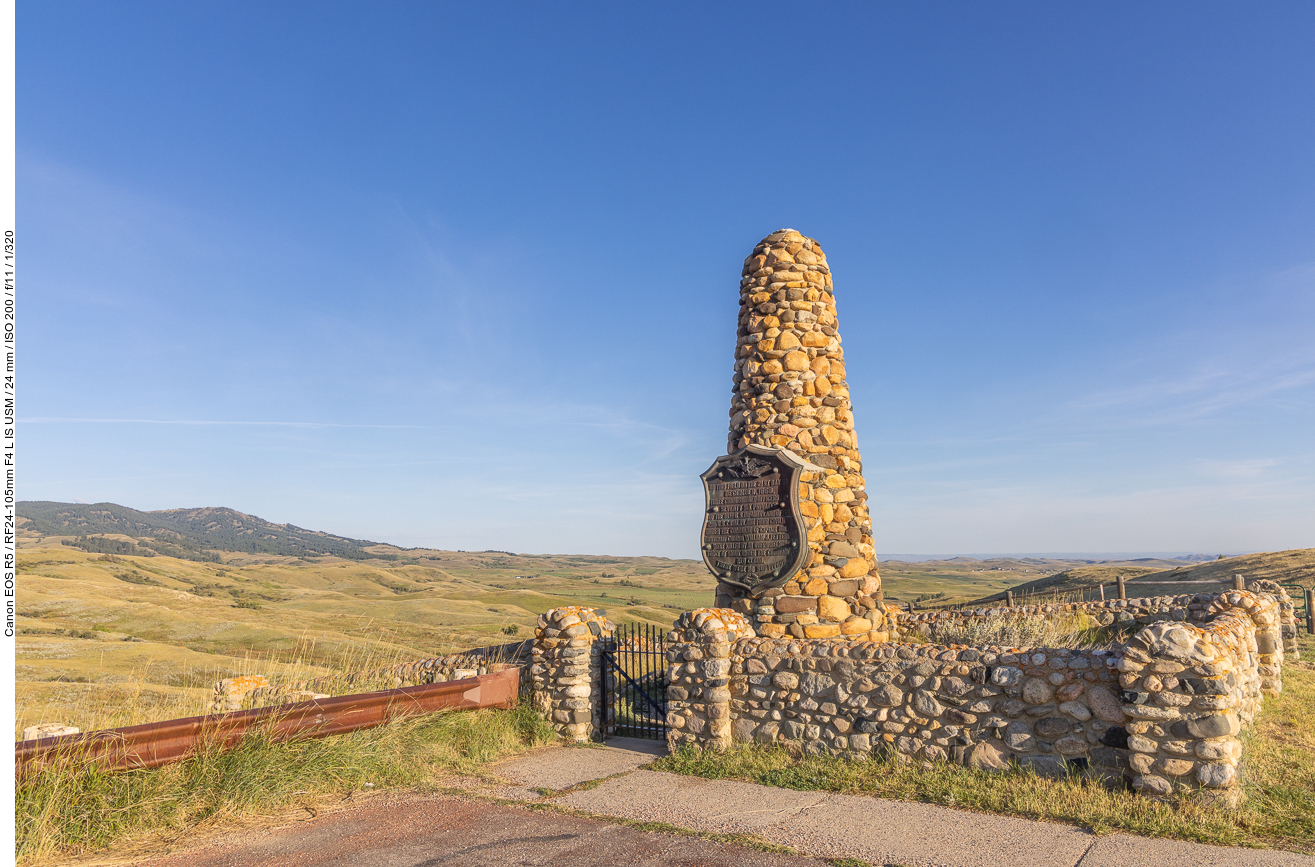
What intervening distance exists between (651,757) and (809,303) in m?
5.97

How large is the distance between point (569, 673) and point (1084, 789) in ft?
17.3

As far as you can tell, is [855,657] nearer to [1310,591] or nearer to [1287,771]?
[1287,771]

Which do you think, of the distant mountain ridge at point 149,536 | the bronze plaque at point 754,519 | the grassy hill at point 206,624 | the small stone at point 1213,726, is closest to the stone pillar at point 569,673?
the bronze plaque at point 754,519

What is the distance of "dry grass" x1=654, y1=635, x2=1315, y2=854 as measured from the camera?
533 centimetres

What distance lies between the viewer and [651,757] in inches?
319

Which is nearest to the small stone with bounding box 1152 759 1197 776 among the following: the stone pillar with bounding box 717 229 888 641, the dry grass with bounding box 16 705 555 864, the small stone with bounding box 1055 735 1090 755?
the small stone with bounding box 1055 735 1090 755

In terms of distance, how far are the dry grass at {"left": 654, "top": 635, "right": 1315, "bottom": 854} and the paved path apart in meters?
0.20

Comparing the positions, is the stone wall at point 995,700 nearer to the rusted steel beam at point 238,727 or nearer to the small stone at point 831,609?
the small stone at point 831,609

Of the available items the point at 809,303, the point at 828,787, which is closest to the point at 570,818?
the point at 828,787

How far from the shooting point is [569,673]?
881 cm

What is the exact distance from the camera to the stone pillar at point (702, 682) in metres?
7.90

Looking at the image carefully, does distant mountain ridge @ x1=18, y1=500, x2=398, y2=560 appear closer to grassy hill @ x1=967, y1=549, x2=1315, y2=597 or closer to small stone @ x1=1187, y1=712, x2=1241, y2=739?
grassy hill @ x1=967, y1=549, x2=1315, y2=597

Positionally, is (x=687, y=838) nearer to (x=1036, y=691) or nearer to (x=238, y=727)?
(x=1036, y=691)

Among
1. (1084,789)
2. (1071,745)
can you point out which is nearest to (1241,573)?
(1071,745)
